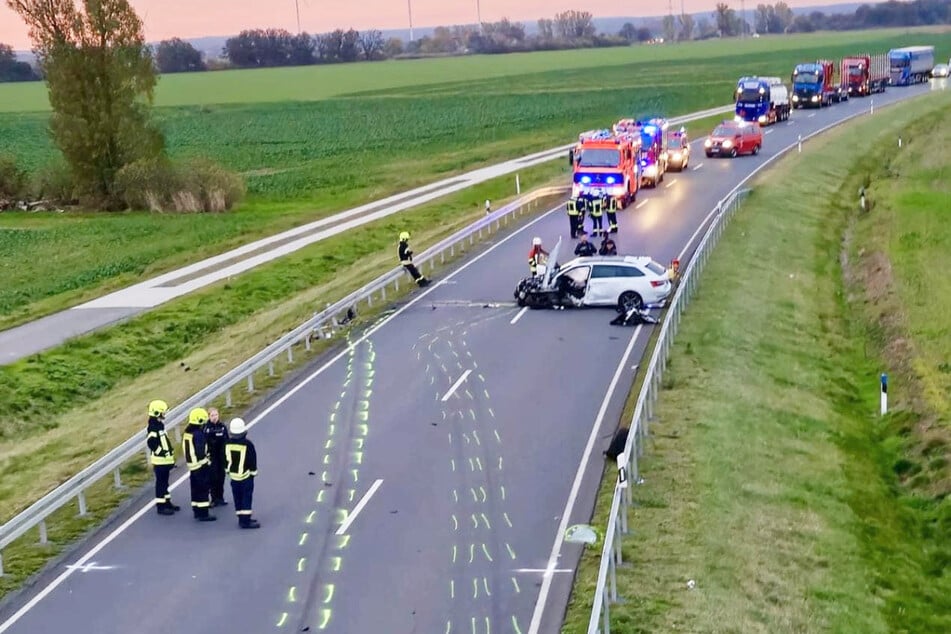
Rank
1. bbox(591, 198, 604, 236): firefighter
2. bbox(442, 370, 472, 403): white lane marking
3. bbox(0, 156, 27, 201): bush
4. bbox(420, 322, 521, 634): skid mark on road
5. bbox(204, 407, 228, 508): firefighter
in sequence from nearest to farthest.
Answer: bbox(420, 322, 521, 634): skid mark on road → bbox(204, 407, 228, 508): firefighter → bbox(442, 370, 472, 403): white lane marking → bbox(591, 198, 604, 236): firefighter → bbox(0, 156, 27, 201): bush

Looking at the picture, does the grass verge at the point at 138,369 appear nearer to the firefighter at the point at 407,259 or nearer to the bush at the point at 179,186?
the firefighter at the point at 407,259

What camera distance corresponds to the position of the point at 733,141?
5662 cm

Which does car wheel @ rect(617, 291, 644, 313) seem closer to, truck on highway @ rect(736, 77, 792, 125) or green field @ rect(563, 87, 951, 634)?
green field @ rect(563, 87, 951, 634)

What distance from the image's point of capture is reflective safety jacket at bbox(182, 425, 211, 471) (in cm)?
1611

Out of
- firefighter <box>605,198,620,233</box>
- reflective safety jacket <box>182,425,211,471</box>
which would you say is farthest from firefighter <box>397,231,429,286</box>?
reflective safety jacket <box>182,425,211,471</box>

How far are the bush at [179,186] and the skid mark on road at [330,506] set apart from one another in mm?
32743

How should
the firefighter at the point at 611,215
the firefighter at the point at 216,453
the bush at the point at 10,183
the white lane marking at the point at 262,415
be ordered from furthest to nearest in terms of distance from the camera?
the bush at the point at 10,183
the firefighter at the point at 611,215
the firefighter at the point at 216,453
the white lane marking at the point at 262,415

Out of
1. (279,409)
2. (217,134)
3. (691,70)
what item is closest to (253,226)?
(279,409)

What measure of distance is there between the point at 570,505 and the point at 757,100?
5577 centimetres

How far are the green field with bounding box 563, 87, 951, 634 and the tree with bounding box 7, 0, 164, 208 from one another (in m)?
33.1

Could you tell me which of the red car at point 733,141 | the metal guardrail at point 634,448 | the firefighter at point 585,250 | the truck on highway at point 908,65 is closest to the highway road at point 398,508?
the metal guardrail at point 634,448

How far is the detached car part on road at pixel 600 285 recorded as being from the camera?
28016 mm

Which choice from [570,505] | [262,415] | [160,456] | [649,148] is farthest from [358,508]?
[649,148]

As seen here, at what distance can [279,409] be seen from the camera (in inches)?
850
